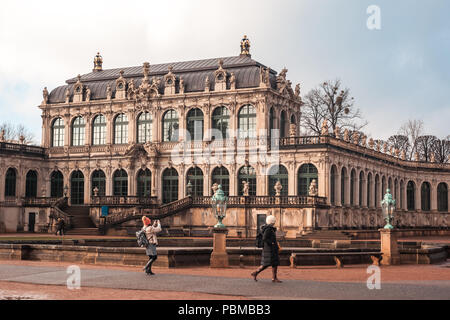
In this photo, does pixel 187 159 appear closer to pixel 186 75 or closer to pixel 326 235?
pixel 186 75

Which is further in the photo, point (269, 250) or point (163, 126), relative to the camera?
point (163, 126)

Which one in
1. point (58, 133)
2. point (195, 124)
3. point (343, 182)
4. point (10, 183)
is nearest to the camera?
point (343, 182)

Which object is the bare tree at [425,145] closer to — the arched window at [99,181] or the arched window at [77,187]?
the arched window at [99,181]

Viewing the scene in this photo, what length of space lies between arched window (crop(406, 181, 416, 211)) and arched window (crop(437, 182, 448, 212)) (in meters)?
2.89

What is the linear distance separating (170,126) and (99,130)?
306 inches

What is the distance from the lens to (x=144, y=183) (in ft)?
210

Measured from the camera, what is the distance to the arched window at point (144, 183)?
63750 millimetres

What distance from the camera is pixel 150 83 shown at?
65312 millimetres

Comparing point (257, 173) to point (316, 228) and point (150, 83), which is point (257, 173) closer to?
point (316, 228)

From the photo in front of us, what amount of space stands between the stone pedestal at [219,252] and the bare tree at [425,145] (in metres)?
72.3

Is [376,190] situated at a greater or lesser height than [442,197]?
greater

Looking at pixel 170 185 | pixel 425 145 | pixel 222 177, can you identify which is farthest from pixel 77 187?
pixel 425 145
